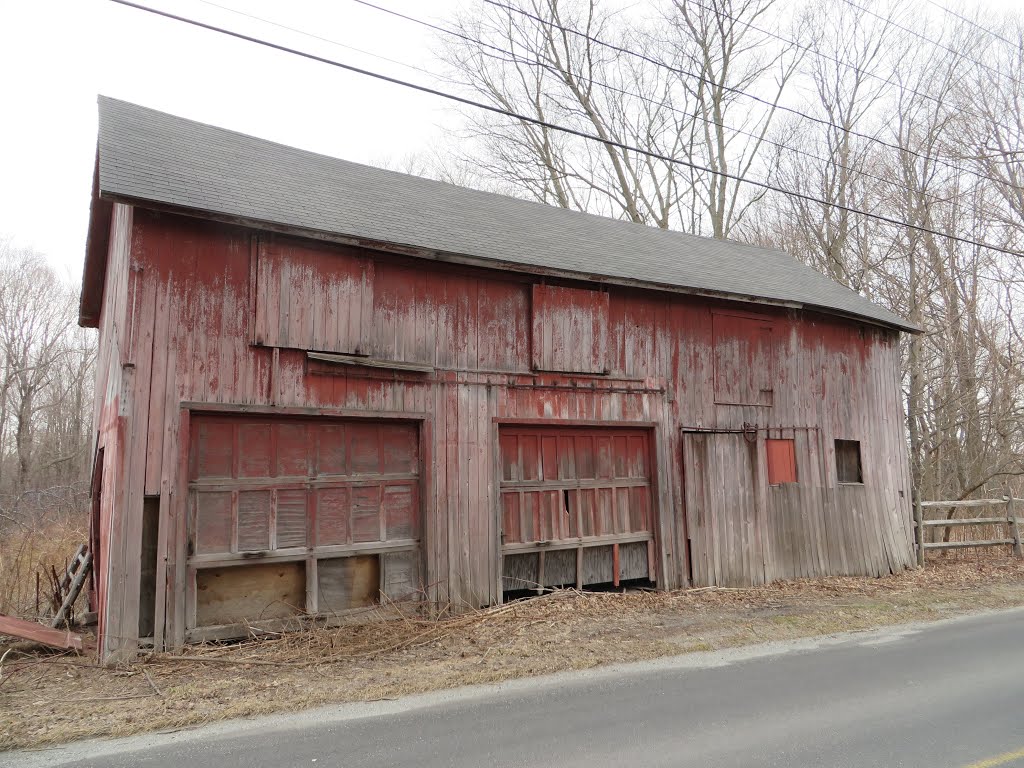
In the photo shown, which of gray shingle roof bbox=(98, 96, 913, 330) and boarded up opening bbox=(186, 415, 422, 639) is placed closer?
boarded up opening bbox=(186, 415, 422, 639)

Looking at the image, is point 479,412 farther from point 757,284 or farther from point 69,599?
point 757,284

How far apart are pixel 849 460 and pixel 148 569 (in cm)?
1172

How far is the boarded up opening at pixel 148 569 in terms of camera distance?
269 inches

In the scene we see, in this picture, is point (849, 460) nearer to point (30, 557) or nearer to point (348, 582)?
point (348, 582)

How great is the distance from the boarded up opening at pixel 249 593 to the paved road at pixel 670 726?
2516 mm

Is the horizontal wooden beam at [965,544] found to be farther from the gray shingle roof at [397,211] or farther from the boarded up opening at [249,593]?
the boarded up opening at [249,593]

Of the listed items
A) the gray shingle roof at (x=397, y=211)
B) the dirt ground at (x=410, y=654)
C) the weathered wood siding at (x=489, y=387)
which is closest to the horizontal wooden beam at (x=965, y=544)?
the weathered wood siding at (x=489, y=387)

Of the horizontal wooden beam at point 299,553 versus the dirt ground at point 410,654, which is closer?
the dirt ground at point 410,654

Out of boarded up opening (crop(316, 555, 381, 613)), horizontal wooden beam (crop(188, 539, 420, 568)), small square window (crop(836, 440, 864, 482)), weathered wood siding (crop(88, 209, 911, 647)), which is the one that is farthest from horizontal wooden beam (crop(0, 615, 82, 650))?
small square window (crop(836, 440, 864, 482))

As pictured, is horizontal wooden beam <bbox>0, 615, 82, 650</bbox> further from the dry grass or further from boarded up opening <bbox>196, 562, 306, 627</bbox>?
the dry grass

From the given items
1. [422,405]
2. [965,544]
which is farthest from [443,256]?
[965,544]

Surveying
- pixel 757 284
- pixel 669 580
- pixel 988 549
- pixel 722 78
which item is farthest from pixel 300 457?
pixel 722 78

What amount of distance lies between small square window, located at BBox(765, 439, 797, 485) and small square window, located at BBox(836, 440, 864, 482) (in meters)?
1.46

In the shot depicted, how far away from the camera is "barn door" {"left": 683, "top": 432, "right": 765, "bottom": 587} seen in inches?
420
